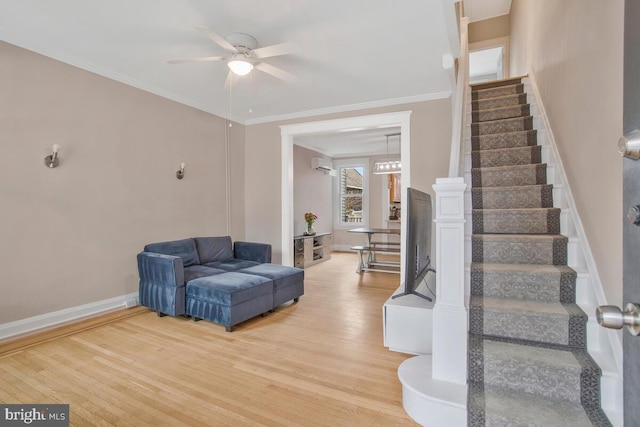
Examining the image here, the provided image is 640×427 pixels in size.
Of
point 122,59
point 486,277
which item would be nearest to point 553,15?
point 486,277

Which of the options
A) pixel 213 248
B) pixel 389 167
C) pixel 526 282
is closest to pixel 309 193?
pixel 389 167

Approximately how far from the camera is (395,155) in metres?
8.33

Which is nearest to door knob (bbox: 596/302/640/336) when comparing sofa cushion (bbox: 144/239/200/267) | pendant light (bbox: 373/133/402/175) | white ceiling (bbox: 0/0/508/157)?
white ceiling (bbox: 0/0/508/157)

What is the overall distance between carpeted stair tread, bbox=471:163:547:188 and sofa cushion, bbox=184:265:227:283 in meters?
2.95

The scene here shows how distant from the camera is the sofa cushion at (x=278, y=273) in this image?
145 inches

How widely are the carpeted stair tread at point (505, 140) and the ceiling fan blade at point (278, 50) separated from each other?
2.16 meters

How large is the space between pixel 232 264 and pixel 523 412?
3412 mm

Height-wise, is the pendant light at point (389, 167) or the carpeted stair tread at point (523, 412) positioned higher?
the pendant light at point (389, 167)

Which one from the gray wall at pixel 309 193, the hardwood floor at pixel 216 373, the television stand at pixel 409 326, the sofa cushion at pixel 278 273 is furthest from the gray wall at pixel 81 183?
the television stand at pixel 409 326

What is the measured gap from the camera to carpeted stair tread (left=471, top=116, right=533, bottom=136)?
346 cm

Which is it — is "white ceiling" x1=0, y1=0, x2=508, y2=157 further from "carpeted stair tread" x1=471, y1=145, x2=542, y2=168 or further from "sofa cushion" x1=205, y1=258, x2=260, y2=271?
"sofa cushion" x1=205, y1=258, x2=260, y2=271

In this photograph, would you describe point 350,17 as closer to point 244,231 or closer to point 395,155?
point 244,231

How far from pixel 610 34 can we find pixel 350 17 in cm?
170

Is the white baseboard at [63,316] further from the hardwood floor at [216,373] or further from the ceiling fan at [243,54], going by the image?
the ceiling fan at [243,54]
